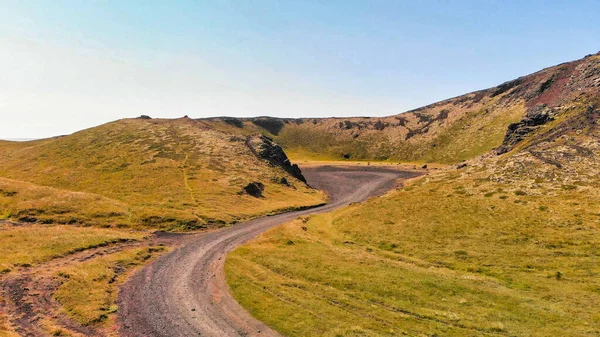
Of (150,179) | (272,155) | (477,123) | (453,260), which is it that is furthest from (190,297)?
(477,123)

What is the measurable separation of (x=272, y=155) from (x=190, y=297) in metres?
89.3

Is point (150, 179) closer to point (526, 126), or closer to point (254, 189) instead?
point (254, 189)

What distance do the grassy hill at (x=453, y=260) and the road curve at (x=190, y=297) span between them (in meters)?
1.74

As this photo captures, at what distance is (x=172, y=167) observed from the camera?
8981 centimetres

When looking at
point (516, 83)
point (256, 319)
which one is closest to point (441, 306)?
point (256, 319)

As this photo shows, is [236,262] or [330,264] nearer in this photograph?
[330,264]

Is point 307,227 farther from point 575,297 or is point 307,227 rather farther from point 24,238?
point 24,238

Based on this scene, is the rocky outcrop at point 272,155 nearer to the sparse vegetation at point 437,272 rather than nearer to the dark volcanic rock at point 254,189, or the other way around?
the dark volcanic rock at point 254,189

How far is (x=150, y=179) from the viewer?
7931cm

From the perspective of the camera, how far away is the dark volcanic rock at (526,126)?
8886cm

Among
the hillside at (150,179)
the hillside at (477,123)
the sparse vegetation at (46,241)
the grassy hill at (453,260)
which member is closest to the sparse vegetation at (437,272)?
the grassy hill at (453,260)

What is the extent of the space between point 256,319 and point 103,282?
56.9 ft

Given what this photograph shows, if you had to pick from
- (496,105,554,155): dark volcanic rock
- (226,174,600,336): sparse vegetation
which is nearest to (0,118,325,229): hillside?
(226,174,600,336): sparse vegetation

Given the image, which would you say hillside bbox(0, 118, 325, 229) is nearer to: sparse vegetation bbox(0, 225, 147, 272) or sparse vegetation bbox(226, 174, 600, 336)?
sparse vegetation bbox(0, 225, 147, 272)
